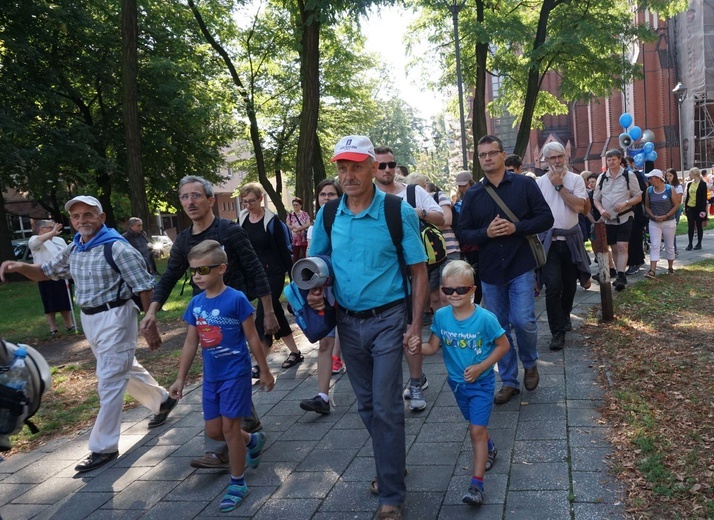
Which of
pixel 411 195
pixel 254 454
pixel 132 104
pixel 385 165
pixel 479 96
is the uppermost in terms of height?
pixel 479 96

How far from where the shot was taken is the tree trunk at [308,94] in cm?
1356

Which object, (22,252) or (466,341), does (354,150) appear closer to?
(466,341)

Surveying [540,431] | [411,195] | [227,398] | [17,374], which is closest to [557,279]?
[411,195]

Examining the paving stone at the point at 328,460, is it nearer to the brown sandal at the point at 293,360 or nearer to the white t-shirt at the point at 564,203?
the brown sandal at the point at 293,360

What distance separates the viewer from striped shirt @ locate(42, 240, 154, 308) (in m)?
5.26

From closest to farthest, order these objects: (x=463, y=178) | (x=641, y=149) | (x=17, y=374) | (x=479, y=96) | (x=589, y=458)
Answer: (x=17, y=374), (x=589, y=458), (x=463, y=178), (x=479, y=96), (x=641, y=149)

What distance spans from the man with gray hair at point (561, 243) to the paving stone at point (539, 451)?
2684mm

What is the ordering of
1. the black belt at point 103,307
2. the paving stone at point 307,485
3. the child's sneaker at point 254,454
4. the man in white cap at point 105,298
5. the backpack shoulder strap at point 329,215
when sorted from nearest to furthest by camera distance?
the backpack shoulder strap at point 329,215
the paving stone at point 307,485
the child's sneaker at point 254,454
the man in white cap at point 105,298
the black belt at point 103,307

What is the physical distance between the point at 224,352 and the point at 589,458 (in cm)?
240

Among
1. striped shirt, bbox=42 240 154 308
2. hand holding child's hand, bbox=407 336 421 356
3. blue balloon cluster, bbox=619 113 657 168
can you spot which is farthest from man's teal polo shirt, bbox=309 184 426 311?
blue balloon cluster, bbox=619 113 657 168

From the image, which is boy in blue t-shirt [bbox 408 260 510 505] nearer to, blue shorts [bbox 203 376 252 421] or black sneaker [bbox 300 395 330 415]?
blue shorts [bbox 203 376 252 421]

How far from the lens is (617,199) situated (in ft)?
32.7

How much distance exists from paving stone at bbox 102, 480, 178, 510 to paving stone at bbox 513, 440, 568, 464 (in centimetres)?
231

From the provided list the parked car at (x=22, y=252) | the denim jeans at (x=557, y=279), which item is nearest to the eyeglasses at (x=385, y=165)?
the denim jeans at (x=557, y=279)
